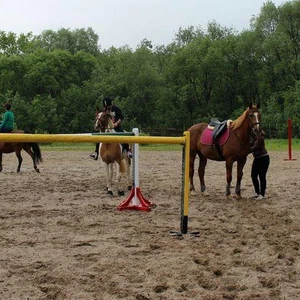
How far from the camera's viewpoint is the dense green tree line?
58.1 metres

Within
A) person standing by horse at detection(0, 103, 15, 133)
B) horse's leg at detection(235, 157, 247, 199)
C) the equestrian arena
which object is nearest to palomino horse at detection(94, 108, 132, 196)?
the equestrian arena

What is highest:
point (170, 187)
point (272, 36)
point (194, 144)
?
point (272, 36)

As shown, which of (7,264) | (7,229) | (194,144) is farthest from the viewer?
(194,144)

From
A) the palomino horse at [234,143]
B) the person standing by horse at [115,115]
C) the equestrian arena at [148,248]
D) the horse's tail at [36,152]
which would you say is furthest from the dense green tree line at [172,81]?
A: the equestrian arena at [148,248]

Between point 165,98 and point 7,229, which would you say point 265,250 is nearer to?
point 7,229

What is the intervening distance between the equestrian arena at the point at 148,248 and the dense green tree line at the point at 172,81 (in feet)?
150

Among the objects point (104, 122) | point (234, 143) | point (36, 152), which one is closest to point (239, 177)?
point (234, 143)

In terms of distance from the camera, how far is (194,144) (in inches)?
484

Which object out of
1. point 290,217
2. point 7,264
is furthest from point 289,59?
point 7,264

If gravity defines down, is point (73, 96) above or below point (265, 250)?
above

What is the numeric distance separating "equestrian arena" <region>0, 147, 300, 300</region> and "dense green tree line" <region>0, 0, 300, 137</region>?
45.7m

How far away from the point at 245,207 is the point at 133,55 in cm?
5365

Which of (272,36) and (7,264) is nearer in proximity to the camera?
(7,264)

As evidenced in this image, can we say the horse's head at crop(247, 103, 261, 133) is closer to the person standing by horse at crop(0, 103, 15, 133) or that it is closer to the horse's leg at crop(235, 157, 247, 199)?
the horse's leg at crop(235, 157, 247, 199)
